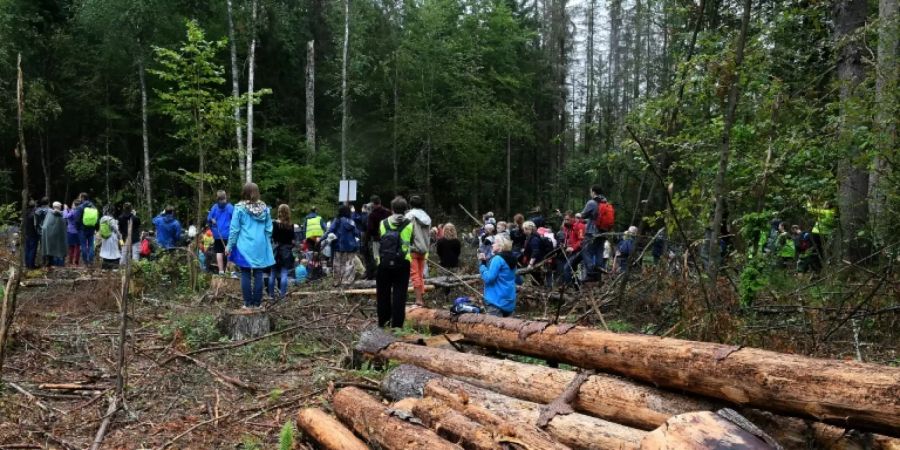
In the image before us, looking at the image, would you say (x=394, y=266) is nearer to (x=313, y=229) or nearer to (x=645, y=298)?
(x=645, y=298)

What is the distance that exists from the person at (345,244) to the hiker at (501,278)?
5777mm

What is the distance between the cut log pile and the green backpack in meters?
10.4

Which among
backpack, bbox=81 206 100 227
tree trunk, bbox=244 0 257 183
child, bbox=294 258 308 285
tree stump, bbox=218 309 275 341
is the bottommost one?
child, bbox=294 258 308 285

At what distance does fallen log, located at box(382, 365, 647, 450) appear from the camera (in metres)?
3.63

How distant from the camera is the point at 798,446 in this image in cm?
362

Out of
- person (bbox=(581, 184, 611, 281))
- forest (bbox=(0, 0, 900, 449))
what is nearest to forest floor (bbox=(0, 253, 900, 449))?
forest (bbox=(0, 0, 900, 449))

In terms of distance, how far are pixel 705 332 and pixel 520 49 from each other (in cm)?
3717

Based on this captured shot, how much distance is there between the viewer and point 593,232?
12.2 metres

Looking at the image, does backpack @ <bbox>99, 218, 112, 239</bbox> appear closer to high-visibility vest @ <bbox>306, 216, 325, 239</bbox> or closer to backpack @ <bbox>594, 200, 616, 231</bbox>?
high-visibility vest @ <bbox>306, 216, 325, 239</bbox>

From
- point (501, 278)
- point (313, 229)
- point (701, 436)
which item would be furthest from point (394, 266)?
point (313, 229)

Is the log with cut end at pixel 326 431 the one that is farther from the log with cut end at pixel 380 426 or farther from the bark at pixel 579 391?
the bark at pixel 579 391

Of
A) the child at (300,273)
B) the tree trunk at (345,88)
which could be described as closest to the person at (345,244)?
the child at (300,273)

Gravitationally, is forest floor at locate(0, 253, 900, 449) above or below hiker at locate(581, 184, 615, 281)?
below

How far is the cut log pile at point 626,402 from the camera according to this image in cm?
314
